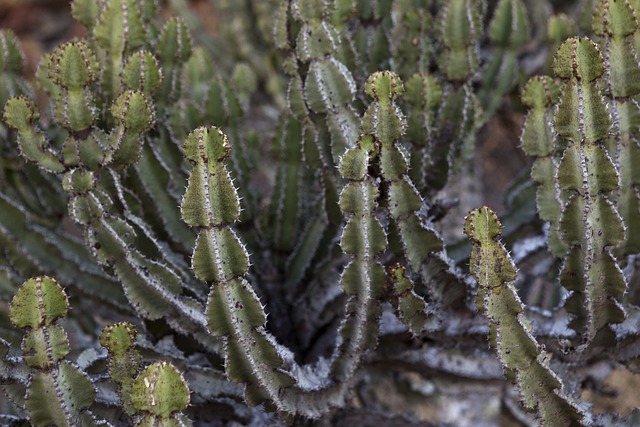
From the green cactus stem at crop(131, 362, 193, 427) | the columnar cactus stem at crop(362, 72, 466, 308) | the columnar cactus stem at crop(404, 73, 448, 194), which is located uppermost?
the columnar cactus stem at crop(404, 73, 448, 194)

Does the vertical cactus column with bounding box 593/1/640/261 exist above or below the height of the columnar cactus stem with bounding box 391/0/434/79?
below

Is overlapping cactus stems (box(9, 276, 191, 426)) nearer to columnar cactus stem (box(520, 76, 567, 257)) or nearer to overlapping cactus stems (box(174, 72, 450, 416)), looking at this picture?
overlapping cactus stems (box(174, 72, 450, 416))

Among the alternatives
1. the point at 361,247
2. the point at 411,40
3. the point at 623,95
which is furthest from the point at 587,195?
the point at 411,40

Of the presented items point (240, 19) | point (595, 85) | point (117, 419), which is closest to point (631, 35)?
point (595, 85)

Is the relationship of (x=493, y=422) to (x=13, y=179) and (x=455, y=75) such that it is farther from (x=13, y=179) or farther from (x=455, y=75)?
(x=13, y=179)

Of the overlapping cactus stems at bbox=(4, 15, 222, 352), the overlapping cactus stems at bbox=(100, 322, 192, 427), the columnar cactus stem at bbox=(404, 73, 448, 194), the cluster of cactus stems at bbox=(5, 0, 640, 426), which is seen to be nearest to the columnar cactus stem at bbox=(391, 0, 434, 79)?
the cluster of cactus stems at bbox=(5, 0, 640, 426)

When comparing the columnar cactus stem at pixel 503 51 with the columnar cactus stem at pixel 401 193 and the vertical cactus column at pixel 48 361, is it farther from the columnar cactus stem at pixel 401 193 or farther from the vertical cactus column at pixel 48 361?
the vertical cactus column at pixel 48 361

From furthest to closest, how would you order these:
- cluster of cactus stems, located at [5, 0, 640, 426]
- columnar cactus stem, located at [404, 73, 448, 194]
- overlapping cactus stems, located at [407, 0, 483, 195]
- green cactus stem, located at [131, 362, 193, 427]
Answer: overlapping cactus stems, located at [407, 0, 483, 195] → columnar cactus stem, located at [404, 73, 448, 194] → cluster of cactus stems, located at [5, 0, 640, 426] → green cactus stem, located at [131, 362, 193, 427]

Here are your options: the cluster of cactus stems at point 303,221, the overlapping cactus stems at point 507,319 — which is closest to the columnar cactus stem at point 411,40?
the cluster of cactus stems at point 303,221

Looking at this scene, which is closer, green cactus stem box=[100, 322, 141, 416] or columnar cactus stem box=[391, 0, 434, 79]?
green cactus stem box=[100, 322, 141, 416]
